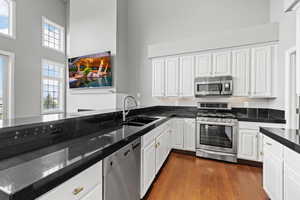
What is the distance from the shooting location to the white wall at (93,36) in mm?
4309

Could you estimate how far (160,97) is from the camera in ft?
13.8

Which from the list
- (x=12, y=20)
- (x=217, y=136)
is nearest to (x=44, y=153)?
(x=217, y=136)

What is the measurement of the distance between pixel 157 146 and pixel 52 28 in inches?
262

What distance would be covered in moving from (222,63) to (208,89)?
688 mm

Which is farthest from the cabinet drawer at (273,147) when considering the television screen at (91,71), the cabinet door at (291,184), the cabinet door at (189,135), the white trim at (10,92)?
the white trim at (10,92)

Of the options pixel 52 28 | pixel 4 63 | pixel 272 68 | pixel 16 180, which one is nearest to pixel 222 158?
pixel 272 68

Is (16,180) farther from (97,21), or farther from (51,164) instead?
(97,21)

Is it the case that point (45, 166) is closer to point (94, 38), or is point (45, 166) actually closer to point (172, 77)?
point (172, 77)

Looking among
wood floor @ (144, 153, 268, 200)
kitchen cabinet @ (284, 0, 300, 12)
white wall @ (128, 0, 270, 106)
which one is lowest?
wood floor @ (144, 153, 268, 200)

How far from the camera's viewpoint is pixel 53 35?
19.5ft

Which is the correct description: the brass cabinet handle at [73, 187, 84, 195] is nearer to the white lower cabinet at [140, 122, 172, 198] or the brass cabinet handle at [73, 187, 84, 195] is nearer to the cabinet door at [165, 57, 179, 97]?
the white lower cabinet at [140, 122, 172, 198]

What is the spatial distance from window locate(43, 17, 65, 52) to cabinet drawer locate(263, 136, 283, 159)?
23.3ft

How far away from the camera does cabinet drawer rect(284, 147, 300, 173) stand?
3.93 feet

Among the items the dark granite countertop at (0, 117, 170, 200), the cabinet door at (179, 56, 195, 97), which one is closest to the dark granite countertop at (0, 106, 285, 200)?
the dark granite countertop at (0, 117, 170, 200)
